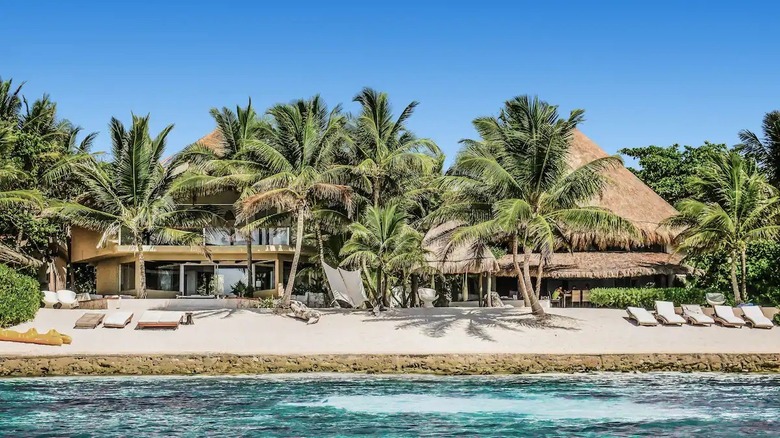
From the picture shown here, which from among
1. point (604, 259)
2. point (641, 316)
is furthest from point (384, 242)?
point (604, 259)

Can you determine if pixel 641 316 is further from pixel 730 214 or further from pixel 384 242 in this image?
pixel 384 242

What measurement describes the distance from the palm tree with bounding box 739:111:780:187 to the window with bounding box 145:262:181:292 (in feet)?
71.0

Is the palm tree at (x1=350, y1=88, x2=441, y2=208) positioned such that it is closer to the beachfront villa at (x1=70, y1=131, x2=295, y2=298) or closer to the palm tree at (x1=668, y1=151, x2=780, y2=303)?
the beachfront villa at (x1=70, y1=131, x2=295, y2=298)

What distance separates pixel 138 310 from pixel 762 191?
20699 millimetres

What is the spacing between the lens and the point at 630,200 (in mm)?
37281

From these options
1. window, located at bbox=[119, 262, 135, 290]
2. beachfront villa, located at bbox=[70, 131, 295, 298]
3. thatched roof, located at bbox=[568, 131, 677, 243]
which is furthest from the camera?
window, located at bbox=[119, 262, 135, 290]

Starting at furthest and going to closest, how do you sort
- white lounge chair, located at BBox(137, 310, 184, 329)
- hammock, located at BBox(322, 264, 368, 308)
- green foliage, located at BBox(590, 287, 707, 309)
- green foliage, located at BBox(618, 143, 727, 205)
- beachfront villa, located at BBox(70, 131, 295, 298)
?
green foliage, located at BBox(618, 143, 727, 205), beachfront villa, located at BBox(70, 131, 295, 298), green foliage, located at BBox(590, 287, 707, 309), hammock, located at BBox(322, 264, 368, 308), white lounge chair, located at BBox(137, 310, 184, 329)

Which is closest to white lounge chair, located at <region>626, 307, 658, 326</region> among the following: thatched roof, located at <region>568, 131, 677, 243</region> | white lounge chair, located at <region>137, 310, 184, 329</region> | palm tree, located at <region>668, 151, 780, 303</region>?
palm tree, located at <region>668, 151, 780, 303</region>

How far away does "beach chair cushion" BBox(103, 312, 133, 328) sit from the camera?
25.9 metres

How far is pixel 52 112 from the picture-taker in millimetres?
38125

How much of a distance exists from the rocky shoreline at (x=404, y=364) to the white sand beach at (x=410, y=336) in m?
0.34

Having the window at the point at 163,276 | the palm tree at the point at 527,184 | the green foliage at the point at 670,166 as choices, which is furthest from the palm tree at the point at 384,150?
the green foliage at the point at 670,166

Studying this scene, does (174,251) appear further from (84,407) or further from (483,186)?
(84,407)

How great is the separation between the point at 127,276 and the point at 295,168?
11.9 meters
